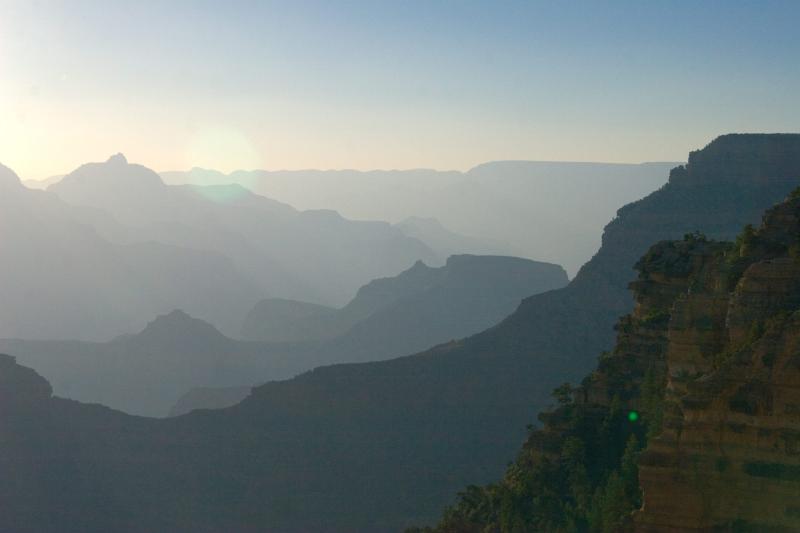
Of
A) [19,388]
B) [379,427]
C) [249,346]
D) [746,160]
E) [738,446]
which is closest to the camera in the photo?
[738,446]

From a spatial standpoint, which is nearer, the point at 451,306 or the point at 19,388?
the point at 19,388

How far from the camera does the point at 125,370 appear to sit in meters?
145

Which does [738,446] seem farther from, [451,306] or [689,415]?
[451,306]

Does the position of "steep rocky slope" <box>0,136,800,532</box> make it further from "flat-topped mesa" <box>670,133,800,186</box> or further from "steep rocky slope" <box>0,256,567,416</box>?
"steep rocky slope" <box>0,256,567,416</box>

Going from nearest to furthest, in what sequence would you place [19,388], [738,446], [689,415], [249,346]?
1. [738,446]
2. [689,415]
3. [19,388]
4. [249,346]

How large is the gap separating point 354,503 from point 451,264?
10681 cm

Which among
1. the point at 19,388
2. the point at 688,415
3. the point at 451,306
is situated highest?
the point at 688,415

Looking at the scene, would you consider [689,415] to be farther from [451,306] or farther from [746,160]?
[451,306]

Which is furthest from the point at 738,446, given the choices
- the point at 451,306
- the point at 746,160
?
the point at 451,306

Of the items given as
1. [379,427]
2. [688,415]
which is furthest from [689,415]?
[379,427]

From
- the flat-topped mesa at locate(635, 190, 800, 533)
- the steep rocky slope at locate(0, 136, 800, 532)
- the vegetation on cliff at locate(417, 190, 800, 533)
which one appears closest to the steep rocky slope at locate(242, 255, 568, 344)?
the steep rocky slope at locate(0, 136, 800, 532)

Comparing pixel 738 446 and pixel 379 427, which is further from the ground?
pixel 738 446

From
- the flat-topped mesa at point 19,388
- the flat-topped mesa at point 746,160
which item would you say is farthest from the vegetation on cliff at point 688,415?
the flat-topped mesa at point 746,160

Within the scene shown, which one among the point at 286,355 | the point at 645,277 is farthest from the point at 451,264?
the point at 645,277
